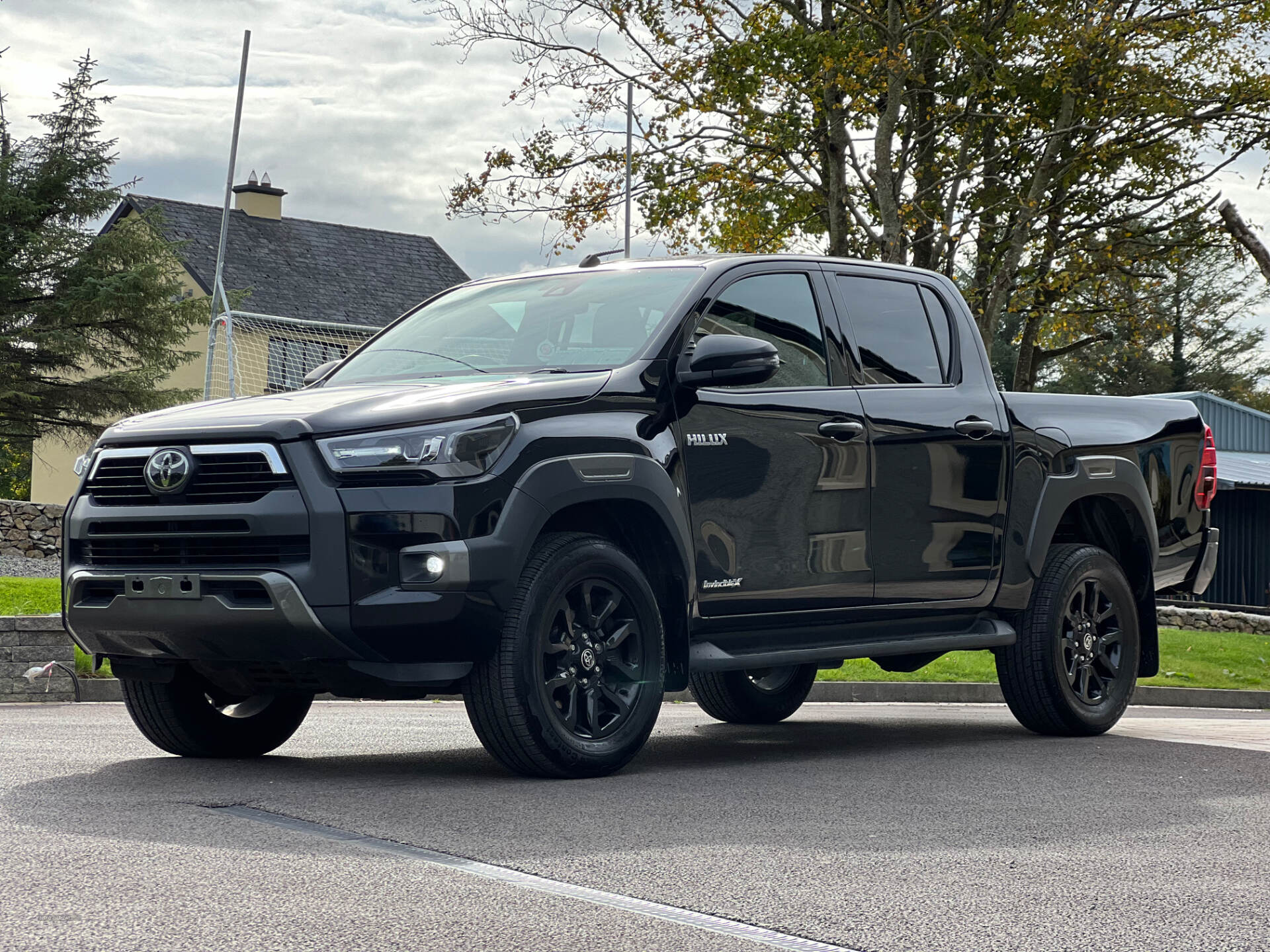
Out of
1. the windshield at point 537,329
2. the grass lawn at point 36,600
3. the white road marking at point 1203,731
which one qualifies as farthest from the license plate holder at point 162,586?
the grass lawn at point 36,600

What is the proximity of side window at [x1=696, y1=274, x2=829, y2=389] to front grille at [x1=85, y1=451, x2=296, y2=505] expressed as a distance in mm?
2142

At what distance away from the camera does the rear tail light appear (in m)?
9.39

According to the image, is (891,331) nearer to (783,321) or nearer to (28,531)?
(783,321)

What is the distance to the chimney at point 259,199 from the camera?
49.9 metres

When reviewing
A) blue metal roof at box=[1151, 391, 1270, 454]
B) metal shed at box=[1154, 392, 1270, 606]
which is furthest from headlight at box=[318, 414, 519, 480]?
blue metal roof at box=[1151, 391, 1270, 454]

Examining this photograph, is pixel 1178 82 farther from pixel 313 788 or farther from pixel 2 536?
pixel 313 788

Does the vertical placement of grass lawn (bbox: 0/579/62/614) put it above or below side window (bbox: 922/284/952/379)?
below

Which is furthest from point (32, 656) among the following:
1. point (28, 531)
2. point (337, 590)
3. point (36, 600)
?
point (28, 531)

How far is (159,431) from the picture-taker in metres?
6.29

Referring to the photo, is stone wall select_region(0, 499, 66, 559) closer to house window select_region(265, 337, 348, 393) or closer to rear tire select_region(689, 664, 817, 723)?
house window select_region(265, 337, 348, 393)

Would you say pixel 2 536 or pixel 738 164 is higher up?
pixel 738 164

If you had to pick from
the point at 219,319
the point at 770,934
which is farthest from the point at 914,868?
the point at 219,319

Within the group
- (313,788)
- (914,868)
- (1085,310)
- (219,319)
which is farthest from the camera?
(1085,310)

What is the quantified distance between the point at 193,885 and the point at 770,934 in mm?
1499
